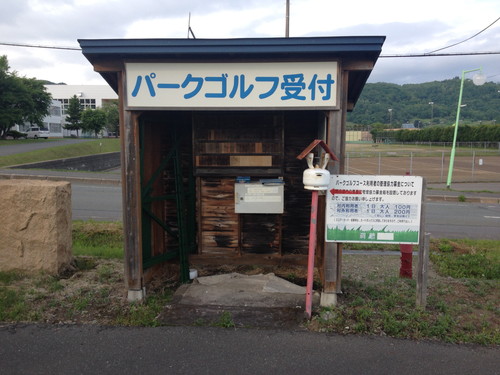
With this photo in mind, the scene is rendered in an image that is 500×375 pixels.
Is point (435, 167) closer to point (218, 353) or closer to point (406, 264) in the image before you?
point (406, 264)

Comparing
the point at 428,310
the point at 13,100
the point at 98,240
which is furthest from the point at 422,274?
the point at 13,100

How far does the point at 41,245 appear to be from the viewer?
219 inches

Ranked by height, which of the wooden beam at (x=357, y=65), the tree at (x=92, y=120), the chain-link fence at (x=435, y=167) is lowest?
the chain-link fence at (x=435, y=167)

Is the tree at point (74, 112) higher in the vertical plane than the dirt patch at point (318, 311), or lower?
higher

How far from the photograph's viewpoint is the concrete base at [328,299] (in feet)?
15.1

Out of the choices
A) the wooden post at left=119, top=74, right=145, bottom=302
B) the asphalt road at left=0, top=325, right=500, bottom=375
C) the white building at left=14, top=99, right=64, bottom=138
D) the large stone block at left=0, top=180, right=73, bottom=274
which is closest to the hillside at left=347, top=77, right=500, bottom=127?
the white building at left=14, top=99, right=64, bottom=138

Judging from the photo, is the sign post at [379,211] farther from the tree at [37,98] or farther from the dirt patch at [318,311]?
the tree at [37,98]

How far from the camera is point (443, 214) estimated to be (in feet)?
41.5

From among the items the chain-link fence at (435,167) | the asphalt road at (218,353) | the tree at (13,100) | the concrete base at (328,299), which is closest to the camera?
the asphalt road at (218,353)

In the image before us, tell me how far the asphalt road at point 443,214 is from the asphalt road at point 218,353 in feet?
21.1

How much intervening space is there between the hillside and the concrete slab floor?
11917 centimetres

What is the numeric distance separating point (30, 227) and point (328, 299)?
4.18m

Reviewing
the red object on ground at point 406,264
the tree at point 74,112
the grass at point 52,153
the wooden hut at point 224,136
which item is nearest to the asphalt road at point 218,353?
the wooden hut at point 224,136

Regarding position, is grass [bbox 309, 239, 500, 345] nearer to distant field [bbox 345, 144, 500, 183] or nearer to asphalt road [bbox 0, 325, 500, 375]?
asphalt road [bbox 0, 325, 500, 375]
